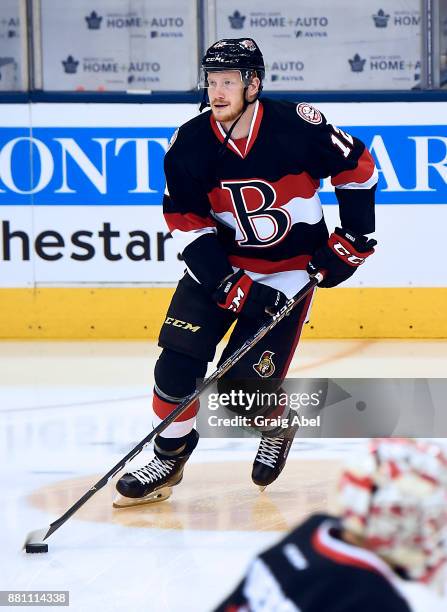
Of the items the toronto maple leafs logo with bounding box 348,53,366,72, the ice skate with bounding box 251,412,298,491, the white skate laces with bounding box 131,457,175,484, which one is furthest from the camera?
the toronto maple leafs logo with bounding box 348,53,366,72

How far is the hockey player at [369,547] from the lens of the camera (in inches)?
47.3

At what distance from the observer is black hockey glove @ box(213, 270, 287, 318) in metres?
3.36

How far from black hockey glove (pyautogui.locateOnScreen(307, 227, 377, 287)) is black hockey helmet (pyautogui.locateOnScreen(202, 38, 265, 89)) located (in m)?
0.45

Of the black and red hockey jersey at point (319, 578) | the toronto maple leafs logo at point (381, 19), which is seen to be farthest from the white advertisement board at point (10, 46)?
the black and red hockey jersey at point (319, 578)

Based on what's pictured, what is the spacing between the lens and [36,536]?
3.09 metres

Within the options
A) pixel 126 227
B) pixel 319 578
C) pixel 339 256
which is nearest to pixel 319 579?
pixel 319 578

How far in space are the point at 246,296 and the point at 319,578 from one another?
7.17 feet

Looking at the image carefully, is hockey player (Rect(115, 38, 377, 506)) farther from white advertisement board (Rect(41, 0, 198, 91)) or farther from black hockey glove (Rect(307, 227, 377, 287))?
white advertisement board (Rect(41, 0, 198, 91))

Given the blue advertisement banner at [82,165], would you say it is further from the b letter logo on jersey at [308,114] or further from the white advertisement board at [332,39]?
the b letter logo on jersey at [308,114]

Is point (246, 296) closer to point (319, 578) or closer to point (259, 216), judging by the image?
point (259, 216)

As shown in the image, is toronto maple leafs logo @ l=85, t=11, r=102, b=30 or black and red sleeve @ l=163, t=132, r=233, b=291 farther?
toronto maple leafs logo @ l=85, t=11, r=102, b=30

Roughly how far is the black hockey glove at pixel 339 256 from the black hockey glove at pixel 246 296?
13cm

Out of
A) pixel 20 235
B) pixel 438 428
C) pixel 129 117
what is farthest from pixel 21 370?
pixel 438 428

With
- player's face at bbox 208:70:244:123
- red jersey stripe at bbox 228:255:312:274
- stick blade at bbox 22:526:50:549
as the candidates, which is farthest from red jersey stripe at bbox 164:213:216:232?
stick blade at bbox 22:526:50:549
